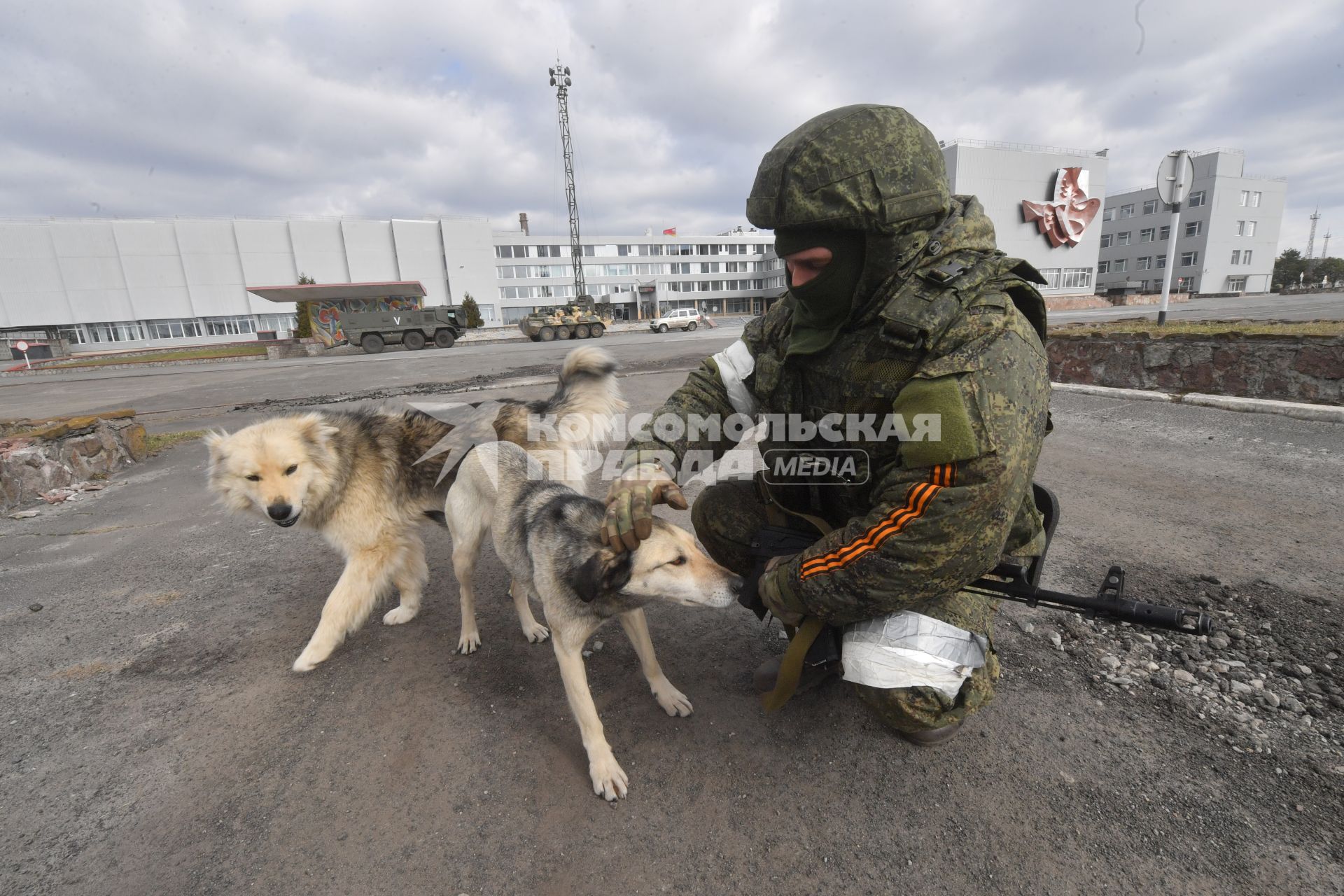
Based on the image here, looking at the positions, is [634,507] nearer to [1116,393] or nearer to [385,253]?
[1116,393]

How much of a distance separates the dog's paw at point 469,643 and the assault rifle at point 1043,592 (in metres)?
1.55

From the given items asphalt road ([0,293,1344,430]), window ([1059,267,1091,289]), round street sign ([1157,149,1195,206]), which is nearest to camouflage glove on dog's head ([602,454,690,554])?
asphalt road ([0,293,1344,430])

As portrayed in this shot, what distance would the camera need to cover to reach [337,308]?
106 ft

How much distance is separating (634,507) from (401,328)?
2989 centimetres

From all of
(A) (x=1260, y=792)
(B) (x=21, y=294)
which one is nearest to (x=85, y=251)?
(B) (x=21, y=294)

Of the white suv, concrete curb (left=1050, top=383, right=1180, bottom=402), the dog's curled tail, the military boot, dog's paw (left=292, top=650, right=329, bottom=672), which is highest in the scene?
the white suv

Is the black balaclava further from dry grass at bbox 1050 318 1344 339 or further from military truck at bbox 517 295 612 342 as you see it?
military truck at bbox 517 295 612 342

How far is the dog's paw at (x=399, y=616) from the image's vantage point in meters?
3.12

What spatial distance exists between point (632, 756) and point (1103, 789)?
1.57m

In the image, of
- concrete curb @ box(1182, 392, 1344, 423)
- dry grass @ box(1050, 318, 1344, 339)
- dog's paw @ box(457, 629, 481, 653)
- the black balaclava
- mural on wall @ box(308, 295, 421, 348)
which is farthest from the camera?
mural on wall @ box(308, 295, 421, 348)

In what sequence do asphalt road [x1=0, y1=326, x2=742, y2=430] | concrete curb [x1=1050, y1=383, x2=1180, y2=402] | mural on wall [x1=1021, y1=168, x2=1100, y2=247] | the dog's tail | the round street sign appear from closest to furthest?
the dog's tail
concrete curb [x1=1050, y1=383, x2=1180, y2=402]
the round street sign
asphalt road [x1=0, y1=326, x2=742, y2=430]
mural on wall [x1=1021, y1=168, x2=1100, y2=247]

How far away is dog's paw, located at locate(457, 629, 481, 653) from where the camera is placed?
281 centimetres

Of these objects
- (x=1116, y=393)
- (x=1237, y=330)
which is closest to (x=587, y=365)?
(x=1116, y=393)

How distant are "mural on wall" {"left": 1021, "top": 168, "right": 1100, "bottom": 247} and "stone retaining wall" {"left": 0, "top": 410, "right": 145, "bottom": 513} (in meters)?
48.0
